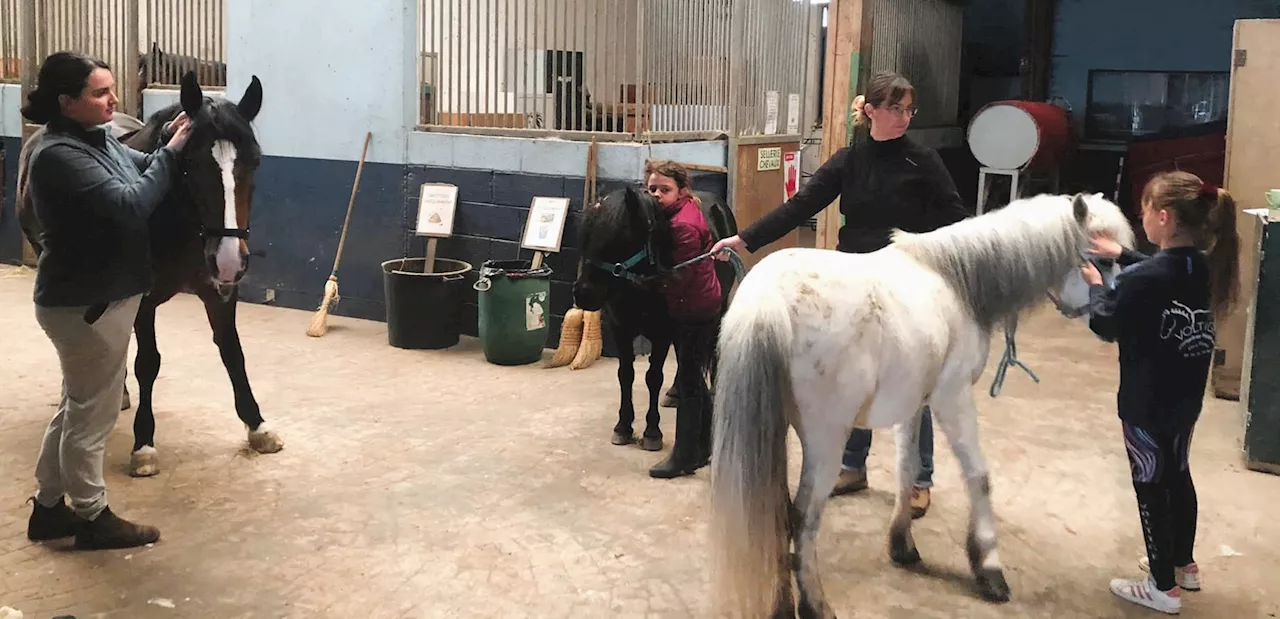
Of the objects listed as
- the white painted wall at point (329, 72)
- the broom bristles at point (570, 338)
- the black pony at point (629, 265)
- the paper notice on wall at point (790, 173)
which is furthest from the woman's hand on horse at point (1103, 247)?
the white painted wall at point (329, 72)

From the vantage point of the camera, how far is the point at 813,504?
2396mm

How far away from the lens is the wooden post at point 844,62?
598 cm

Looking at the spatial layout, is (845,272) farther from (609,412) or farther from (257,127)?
(257,127)

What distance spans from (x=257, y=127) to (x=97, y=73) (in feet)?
12.8

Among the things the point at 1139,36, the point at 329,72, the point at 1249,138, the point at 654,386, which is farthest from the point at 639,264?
the point at 1139,36

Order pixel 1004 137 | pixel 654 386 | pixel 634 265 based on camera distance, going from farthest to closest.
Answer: pixel 1004 137 < pixel 654 386 < pixel 634 265

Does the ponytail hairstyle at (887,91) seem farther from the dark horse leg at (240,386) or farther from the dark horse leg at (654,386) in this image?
the dark horse leg at (240,386)

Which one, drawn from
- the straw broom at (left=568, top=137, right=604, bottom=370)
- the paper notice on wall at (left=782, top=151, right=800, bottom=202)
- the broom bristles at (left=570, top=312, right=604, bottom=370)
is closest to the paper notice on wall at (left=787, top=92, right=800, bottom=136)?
the paper notice on wall at (left=782, top=151, right=800, bottom=202)

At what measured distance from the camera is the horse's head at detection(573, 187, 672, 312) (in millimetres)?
3568

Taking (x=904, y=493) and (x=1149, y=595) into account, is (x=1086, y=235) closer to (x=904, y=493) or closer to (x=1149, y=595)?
(x=904, y=493)

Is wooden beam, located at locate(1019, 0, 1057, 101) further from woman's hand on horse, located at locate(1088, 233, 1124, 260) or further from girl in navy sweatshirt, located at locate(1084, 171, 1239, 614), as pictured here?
woman's hand on horse, located at locate(1088, 233, 1124, 260)

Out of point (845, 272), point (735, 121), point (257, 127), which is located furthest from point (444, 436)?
point (257, 127)

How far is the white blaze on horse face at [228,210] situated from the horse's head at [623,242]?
3.85 feet

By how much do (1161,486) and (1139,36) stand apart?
339 inches
